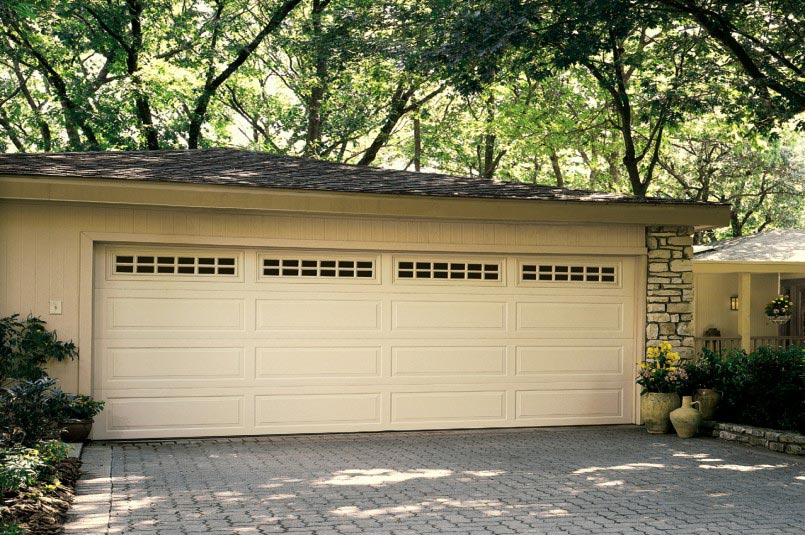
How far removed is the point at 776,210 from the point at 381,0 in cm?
1666

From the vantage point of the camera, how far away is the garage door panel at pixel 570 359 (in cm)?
1158

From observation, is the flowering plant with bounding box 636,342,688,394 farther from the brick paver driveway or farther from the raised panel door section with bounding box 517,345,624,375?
the brick paver driveway

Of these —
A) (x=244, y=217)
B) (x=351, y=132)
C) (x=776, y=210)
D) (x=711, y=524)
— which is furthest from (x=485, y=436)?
(x=776, y=210)

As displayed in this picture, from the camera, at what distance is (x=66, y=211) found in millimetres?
9969

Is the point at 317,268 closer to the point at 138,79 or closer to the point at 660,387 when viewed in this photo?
the point at 660,387

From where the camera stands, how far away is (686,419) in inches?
425

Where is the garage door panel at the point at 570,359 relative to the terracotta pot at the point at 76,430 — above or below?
above

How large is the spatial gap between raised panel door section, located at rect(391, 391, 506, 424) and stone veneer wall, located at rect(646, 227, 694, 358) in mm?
2166

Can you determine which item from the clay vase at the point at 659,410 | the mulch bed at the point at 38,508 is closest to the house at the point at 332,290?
the clay vase at the point at 659,410

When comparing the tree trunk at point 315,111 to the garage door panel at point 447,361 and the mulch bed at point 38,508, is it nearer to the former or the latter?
the garage door panel at point 447,361

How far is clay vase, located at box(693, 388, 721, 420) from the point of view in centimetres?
1116

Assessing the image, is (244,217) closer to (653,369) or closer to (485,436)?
(485,436)

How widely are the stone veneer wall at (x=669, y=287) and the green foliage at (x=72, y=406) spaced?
263 inches

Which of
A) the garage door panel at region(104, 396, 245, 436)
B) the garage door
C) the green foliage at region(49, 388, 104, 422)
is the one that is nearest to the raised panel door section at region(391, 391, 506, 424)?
the garage door
